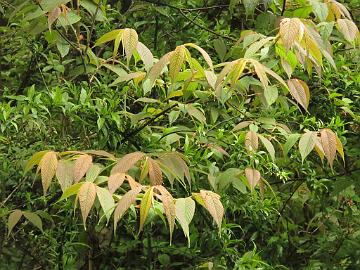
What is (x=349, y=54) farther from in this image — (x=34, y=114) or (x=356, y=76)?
(x=34, y=114)

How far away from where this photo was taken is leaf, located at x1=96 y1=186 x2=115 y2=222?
156cm

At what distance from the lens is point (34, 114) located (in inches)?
77.5

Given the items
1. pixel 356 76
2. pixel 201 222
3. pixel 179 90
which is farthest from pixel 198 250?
pixel 356 76

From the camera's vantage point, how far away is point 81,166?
172 centimetres

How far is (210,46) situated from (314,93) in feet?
1.37

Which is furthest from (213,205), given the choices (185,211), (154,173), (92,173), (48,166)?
(48,166)

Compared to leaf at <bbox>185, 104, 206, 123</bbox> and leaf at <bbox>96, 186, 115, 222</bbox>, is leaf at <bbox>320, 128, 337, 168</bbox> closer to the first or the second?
leaf at <bbox>185, 104, 206, 123</bbox>

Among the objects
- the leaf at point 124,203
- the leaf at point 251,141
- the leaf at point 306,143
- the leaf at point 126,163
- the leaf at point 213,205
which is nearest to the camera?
the leaf at point 124,203

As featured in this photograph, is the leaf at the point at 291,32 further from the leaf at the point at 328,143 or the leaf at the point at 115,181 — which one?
the leaf at the point at 115,181

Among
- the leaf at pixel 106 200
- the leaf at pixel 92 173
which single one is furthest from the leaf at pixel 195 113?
the leaf at pixel 106 200

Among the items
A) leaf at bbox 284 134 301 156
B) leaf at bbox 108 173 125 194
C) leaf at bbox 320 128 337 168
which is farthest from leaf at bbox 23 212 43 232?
leaf at bbox 320 128 337 168

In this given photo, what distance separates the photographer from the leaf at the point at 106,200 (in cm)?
156

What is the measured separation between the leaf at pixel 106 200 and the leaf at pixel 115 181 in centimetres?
2

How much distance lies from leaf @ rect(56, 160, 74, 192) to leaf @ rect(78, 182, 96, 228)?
113 mm
